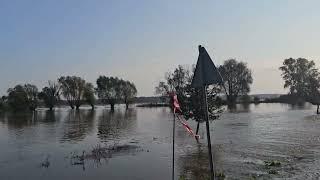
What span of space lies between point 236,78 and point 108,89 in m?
43.5

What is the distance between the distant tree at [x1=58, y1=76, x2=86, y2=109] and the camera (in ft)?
512

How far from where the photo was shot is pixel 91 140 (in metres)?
40.8

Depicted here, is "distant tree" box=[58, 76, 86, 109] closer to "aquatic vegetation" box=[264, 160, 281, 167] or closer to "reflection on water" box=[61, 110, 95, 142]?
"reflection on water" box=[61, 110, 95, 142]

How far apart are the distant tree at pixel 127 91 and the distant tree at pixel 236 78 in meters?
33.3

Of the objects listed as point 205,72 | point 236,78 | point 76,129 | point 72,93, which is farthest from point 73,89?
point 205,72

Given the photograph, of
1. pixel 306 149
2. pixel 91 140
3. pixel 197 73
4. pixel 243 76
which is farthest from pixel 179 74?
pixel 197 73

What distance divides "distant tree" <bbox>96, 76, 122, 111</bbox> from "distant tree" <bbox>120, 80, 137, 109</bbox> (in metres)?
1.38

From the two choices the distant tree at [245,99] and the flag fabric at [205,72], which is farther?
the distant tree at [245,99]

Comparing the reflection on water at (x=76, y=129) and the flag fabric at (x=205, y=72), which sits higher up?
the flag fabric at (x=205, y=72)

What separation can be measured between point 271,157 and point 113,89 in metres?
141

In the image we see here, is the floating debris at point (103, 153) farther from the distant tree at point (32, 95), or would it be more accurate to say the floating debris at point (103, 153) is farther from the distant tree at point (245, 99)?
the distant tree at point (245, 99)

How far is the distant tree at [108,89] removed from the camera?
537 ft

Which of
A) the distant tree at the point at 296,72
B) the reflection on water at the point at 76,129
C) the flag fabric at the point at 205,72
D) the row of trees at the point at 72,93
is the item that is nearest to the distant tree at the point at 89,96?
the row of trees at the point at 72,93

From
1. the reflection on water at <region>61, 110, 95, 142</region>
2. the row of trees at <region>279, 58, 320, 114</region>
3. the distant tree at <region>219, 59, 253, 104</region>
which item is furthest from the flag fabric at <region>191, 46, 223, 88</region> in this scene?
the distant tree at <region>219, 59, 253, 104</region>
